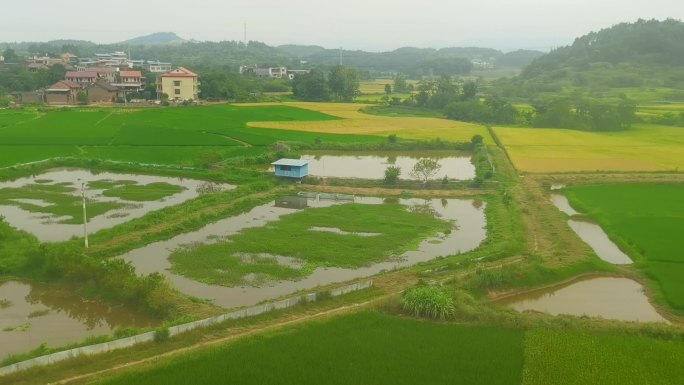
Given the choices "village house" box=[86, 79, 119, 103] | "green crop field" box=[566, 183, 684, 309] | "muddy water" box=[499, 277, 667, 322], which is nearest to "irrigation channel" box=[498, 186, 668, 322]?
"muddy water" box=[499, 277, 667, 322]

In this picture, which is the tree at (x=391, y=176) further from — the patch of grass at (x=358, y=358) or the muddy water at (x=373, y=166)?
the patch of grass at (x=358, y=358)

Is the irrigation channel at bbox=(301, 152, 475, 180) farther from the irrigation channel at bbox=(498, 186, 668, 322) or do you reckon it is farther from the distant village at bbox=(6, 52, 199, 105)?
the distant village at bbox=(6, 52, 199, 105)

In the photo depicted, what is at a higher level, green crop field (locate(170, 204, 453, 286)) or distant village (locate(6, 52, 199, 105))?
distant village (locate(6, 52, 199, 105))

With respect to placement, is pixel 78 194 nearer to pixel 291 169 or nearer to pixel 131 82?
pixel 291 169

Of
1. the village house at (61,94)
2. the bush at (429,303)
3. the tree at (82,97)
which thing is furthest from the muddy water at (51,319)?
the village house at (61,94)

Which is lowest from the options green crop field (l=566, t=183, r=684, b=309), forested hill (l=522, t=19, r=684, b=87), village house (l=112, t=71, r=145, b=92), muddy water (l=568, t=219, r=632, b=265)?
muddy water (l=568, t=219, r=632, b=265)

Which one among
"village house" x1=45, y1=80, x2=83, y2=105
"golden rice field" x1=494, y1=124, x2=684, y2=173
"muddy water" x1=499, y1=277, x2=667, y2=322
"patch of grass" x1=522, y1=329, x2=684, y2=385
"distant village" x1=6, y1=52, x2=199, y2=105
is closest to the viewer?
"patch of grass" x1=522, y1=329, x2=684, y2=385

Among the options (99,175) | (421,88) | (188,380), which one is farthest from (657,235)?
(421,88)

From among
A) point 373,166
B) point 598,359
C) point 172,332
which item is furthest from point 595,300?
point 373,166

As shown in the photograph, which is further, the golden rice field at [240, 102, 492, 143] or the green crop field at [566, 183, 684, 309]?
the golden rice field at [240, 102, 492, 143]
